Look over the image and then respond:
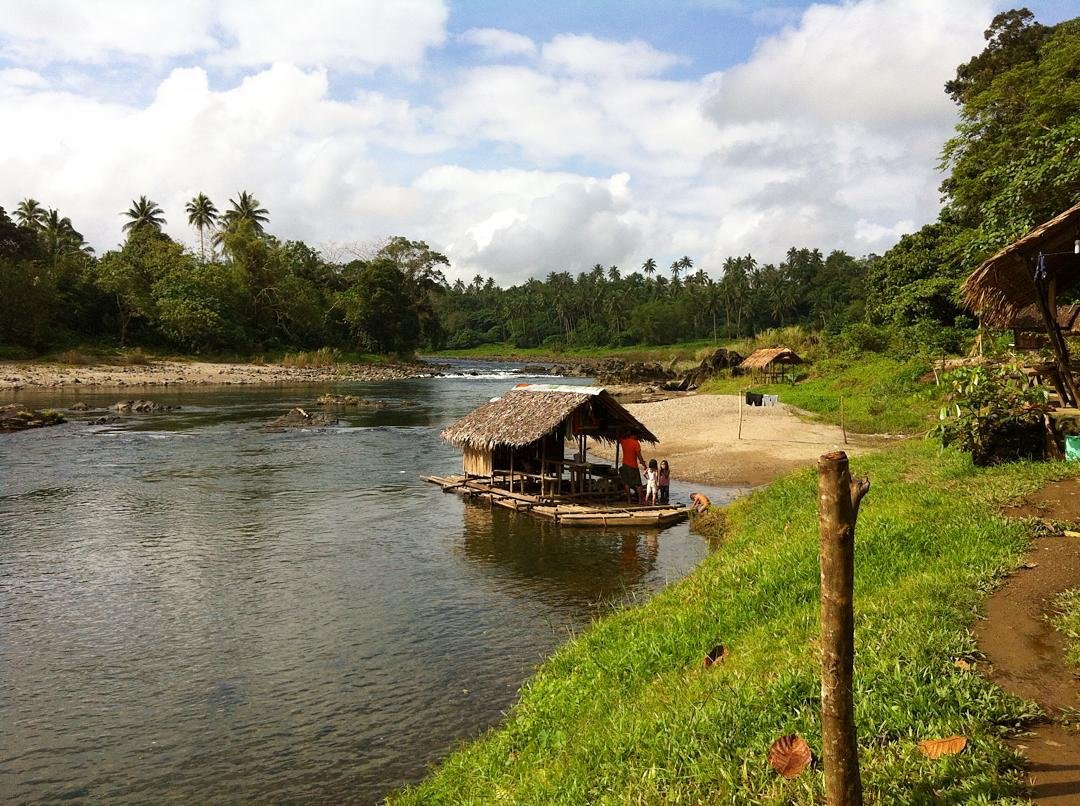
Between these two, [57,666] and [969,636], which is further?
[57,666]

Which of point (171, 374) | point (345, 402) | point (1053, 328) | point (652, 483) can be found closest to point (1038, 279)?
point (1053, 328)

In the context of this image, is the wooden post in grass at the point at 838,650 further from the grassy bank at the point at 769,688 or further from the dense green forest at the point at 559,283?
the dense green forest at the point at 559,283

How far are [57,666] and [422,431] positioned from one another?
2579 centimetres

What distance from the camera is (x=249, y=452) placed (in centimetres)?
3062

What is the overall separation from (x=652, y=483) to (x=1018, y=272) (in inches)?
381

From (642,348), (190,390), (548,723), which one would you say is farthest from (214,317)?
(548,723)

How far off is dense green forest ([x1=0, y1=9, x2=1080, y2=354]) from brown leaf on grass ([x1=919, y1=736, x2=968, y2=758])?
11.7 metres

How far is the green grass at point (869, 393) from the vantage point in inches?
1161

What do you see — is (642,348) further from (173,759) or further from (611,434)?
(173,759)

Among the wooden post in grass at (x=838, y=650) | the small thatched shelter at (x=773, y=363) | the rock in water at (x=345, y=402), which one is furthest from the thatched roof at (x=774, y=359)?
the wooden post in grass at (x=838, y=650)

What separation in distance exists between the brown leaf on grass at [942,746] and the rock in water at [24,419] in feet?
132

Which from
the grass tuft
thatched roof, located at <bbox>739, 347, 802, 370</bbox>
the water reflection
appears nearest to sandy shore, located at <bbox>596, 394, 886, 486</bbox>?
the water reflection

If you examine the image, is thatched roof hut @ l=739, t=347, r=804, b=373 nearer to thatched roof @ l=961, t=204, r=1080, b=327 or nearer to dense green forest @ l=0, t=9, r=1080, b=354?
dense green forest @ l=0, t=9, r=1080, b=354

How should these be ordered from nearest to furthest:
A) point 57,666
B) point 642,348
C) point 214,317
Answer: point 57,666
point 214,317
point 642,348
